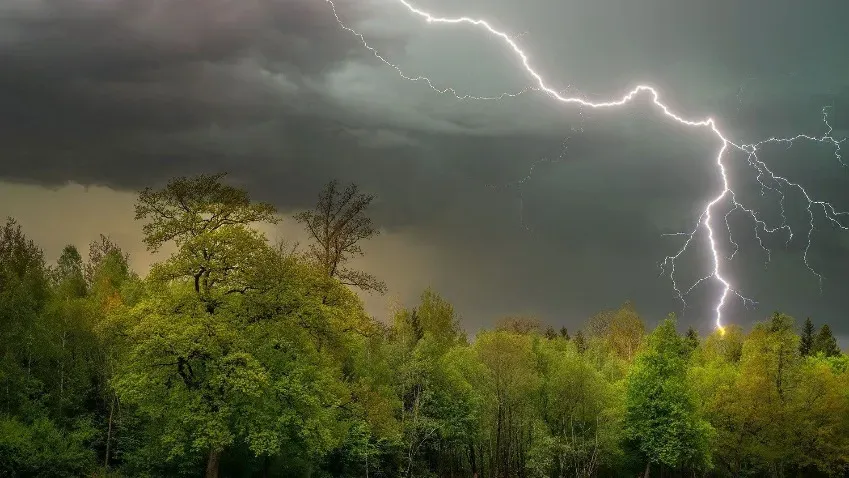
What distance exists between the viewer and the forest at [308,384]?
1235 inches

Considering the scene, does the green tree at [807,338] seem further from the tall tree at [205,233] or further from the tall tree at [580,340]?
the tall tree at [205,233]

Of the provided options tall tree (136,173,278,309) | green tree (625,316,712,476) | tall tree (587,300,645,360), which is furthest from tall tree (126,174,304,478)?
tall tree (587,300,645,360)

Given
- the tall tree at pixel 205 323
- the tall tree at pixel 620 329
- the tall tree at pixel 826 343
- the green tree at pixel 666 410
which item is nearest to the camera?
the tall tree at pixel 205 323

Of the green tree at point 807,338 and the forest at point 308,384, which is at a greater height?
the green tree at point 807,338

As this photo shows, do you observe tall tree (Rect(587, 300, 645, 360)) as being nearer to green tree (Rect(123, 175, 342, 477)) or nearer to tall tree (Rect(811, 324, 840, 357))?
tall tree (Rect(811, 324, 840, 357))

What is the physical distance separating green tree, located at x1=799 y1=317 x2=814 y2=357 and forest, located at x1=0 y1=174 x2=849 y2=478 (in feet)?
46.2

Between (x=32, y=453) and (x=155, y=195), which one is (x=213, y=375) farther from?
(x=32, y=453)

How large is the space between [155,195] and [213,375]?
326 inches

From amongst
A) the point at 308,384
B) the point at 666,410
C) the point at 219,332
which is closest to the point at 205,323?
the point at 219,332

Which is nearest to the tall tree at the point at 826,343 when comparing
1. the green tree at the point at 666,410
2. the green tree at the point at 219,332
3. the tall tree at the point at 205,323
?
the green tree at the point at 666,410

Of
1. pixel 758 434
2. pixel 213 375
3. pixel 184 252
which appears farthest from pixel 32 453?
pixel 758 434

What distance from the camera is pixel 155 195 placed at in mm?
31422

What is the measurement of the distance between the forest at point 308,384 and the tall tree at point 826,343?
14573mm

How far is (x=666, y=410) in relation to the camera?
185 feet
